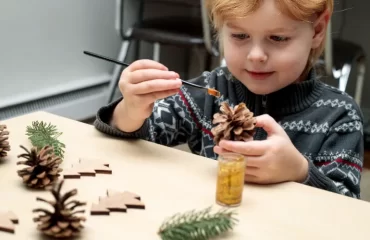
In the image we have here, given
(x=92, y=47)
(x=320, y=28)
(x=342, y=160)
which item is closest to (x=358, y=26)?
(x=92, y=47)

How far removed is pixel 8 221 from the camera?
0.62 meters

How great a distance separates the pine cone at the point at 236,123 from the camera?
764 mm

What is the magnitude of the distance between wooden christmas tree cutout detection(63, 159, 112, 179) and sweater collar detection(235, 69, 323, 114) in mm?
396

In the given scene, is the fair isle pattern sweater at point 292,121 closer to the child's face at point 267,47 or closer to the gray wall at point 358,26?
the child's face at point 267,47

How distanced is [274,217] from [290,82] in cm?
43

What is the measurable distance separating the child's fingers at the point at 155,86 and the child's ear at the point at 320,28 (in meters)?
0.34

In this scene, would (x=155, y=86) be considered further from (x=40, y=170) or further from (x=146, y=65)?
(x=40, y=170)

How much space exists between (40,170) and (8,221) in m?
0.13

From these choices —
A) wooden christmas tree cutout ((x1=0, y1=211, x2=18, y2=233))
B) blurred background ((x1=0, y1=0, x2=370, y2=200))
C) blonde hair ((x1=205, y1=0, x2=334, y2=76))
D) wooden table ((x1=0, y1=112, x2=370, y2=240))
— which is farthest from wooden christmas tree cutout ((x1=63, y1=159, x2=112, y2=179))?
blurred background ((x1=0, y1=0, x2=370, y2=200))

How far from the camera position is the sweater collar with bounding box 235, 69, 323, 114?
1.09 meters

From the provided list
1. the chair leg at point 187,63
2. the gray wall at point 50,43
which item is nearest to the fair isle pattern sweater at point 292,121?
the gray wall at point 50,43

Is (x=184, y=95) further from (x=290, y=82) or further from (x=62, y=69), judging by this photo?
(x=62, y=69)

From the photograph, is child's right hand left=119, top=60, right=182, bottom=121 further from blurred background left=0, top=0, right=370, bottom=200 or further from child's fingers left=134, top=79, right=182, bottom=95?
blurred background left=0, top=0, right=370, bottom=200

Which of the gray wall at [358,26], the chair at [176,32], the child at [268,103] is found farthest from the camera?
the gray wall at [358,26]
